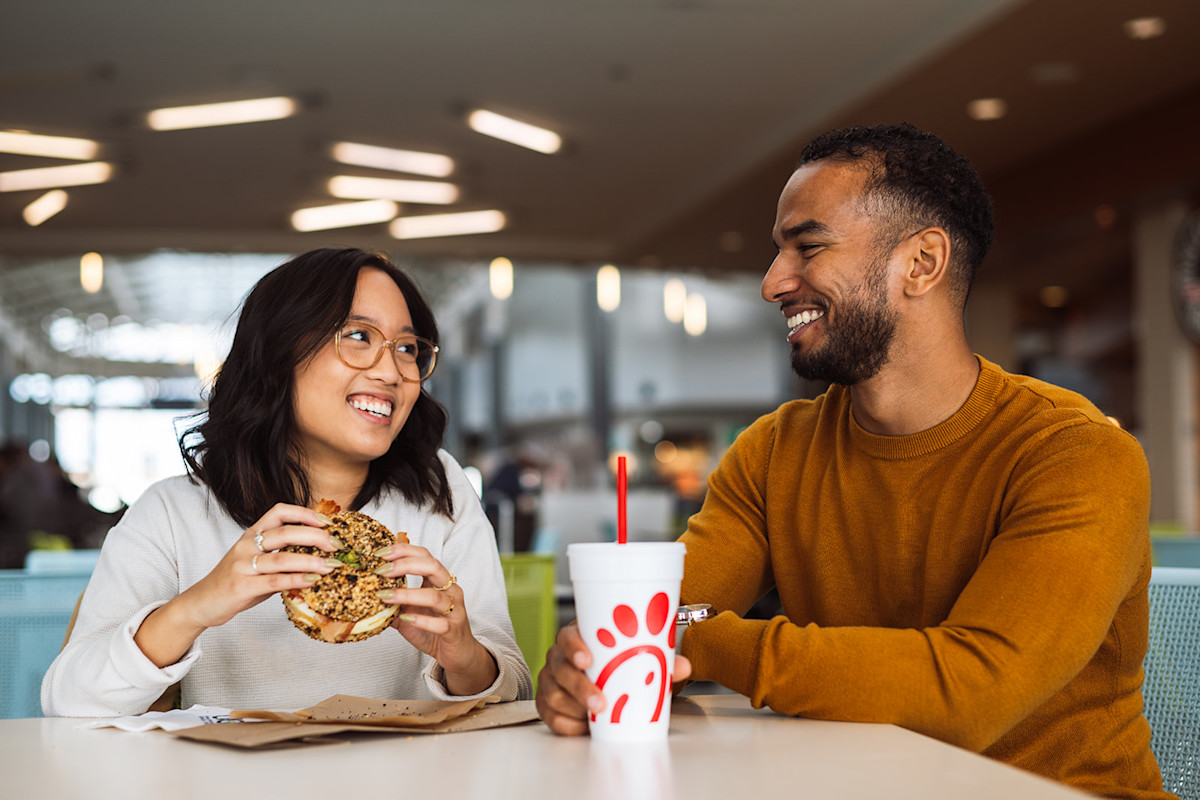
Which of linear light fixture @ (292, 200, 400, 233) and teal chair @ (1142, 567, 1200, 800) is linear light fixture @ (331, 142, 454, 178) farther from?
teal chair @ (1142, 567, 1200, 800)

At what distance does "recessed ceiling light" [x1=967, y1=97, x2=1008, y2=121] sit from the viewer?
5812 millimetres

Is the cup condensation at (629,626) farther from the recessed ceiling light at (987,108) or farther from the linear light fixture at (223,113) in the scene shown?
the linear light fixture at (223,113)

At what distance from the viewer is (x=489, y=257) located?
10008mm

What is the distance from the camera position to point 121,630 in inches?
45.3

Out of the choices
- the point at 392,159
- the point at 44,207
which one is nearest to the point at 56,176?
the point at 44,207

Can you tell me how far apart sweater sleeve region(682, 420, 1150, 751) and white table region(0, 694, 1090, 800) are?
0.04m

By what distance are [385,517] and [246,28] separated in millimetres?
4264

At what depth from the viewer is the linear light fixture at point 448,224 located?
8664mm

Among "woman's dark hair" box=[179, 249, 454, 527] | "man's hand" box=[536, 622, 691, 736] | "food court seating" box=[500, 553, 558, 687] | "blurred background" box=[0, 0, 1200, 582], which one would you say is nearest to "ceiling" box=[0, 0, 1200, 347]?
"blurred background" box=[0, 0, 1200, 582]

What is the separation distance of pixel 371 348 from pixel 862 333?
69 cm

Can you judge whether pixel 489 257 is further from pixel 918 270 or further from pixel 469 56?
pixel 918 270

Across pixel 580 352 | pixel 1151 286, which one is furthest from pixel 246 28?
pixel 580 352

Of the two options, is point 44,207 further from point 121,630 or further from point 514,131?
point 121,630

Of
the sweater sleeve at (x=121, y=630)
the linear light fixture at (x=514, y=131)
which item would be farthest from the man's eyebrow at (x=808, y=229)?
the linear light fixture at (x=514, y=131)
